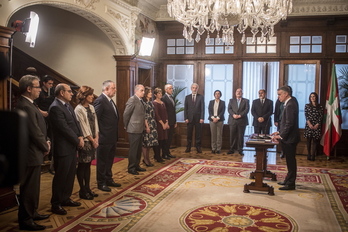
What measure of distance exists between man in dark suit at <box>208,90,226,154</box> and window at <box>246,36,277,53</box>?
1.52 meters

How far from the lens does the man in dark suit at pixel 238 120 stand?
8.09 meters

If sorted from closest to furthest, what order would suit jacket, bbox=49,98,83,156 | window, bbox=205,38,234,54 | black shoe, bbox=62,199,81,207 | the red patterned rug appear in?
the red patterned rug < suit jacket, bbox=49,98,83,156 < black shoe, bbox=62,199,81,207 < window, bbox=205,38,234,54

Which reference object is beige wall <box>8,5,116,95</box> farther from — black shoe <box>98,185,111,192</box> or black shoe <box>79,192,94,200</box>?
black shoe <box>79,192,94,200</box>

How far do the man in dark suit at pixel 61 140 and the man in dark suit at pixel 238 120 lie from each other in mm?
4865

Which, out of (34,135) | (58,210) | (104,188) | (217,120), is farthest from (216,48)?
(34,135)

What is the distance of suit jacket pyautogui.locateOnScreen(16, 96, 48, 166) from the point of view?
330 centimetres

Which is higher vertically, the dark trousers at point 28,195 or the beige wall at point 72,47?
the beige wall at point 72,47

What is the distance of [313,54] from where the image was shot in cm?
845

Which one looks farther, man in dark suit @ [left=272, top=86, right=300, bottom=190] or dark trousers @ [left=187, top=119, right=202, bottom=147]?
dark trousers @ [left=187, top=119, right=202, bottom=147]

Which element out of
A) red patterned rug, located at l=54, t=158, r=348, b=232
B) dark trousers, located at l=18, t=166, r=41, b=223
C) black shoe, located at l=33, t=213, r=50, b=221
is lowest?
red patterned rug, located at l=54, t=158, r=348, b=232

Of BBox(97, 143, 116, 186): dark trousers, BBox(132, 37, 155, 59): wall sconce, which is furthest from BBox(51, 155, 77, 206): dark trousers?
BBox(132, 37, 155, 59): wall sconce

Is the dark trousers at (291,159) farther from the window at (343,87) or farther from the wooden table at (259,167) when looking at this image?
the window at (343,87)

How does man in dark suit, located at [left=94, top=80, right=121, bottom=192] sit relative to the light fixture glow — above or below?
below

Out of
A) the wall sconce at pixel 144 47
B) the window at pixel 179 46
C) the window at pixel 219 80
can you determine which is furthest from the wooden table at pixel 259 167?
the window at pixel 179 46
